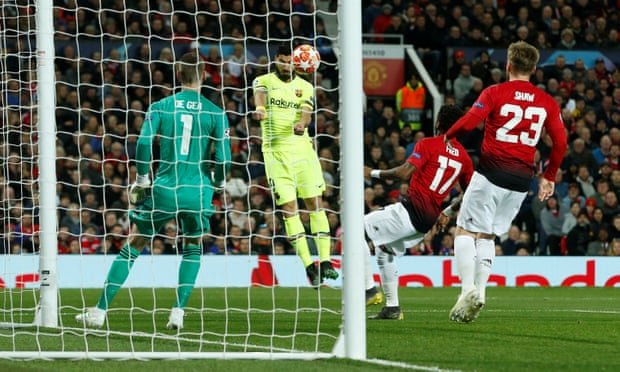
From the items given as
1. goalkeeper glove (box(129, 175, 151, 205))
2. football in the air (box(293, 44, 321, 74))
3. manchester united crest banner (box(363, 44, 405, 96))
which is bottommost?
goalkeeper glove (box(129, 175, 151, 205))

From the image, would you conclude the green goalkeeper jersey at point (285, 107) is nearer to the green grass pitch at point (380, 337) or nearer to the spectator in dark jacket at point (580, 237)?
the green grass pitch at point (380, 337)

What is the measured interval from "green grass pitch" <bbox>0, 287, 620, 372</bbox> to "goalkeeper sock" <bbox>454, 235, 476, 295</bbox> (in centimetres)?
34

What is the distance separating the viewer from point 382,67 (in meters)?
23.1

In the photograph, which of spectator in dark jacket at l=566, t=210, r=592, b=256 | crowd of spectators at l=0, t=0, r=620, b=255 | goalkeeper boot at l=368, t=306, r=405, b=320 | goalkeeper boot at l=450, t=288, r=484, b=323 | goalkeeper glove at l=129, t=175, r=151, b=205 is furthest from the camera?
spectator in dark jacket at l=566, t=210, r=592, b=256

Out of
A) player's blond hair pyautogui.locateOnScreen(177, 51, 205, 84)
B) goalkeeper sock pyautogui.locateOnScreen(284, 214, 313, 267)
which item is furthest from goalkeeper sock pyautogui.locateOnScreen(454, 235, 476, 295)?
player's blond hair pyautogui.locateOnScreen(177, 51, 205, 84)

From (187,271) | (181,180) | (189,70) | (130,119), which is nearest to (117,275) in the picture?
(187,271)

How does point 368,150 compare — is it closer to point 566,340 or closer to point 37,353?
point 566,340

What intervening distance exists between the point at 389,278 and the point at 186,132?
227 centimetres

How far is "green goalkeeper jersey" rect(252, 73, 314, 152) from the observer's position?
11.1 meters

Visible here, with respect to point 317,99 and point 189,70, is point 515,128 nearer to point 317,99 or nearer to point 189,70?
point 189,70

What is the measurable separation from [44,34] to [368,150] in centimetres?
1175

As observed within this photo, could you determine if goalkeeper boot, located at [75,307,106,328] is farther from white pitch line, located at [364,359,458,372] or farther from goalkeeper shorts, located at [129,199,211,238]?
white pitch line, located at [364,359,458,372]

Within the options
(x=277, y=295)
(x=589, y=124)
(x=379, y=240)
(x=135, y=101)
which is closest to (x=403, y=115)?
(x=589, y=124)

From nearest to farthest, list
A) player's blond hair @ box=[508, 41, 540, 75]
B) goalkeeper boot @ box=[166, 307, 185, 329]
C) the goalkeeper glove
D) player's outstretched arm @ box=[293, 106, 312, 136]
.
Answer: the goalkeeper glove → goalkeeper boot @ box=[166, 307, 185, 329] → player's blond hair @ box=[508, 41, 540, 75] → player's outstretched arm @ box=[293, 106, 312, 136]
